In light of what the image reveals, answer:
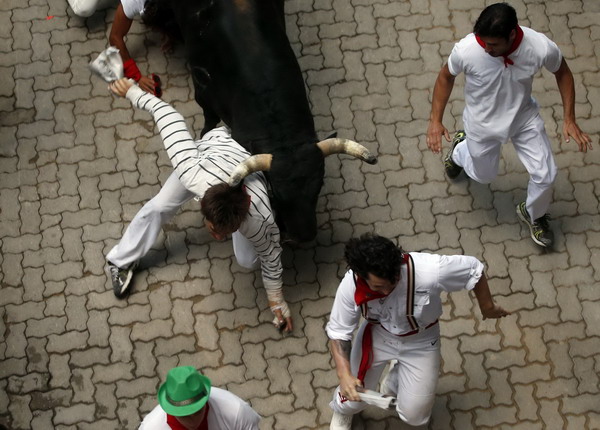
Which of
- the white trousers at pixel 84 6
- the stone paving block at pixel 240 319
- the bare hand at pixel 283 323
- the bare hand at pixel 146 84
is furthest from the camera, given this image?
the white trousers at pixel 84 6

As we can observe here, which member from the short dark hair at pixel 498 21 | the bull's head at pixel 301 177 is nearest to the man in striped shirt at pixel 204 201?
the bull's head at pixel 301 177

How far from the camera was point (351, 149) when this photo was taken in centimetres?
684

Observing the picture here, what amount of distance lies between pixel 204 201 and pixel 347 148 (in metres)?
1.14

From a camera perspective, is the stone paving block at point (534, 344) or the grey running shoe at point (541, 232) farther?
the grey running shoe at point (541, 232)

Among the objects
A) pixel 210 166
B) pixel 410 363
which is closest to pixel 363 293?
pixel 410 363

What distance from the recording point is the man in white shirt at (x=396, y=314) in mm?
5473

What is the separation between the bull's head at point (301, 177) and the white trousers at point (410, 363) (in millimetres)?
1107

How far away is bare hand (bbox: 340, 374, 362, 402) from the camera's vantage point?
19.4 feet

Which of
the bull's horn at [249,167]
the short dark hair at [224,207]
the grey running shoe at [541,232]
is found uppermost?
the bull's horn at [249,167]

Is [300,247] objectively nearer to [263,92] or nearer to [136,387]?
[263,92]

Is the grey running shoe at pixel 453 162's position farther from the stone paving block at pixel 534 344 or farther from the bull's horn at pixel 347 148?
the stone paving block at pixel 534 344

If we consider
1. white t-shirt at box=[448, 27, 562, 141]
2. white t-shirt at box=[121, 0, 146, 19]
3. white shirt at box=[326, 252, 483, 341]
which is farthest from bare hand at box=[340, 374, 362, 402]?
white t-shirt at box=[121, 0, 146, 19]

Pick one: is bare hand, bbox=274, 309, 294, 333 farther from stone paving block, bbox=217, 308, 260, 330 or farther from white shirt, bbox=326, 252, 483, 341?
white shirt, bbox=326, 252, 483, 341

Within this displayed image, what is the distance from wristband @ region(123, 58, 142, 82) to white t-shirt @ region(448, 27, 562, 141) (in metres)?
2.78
